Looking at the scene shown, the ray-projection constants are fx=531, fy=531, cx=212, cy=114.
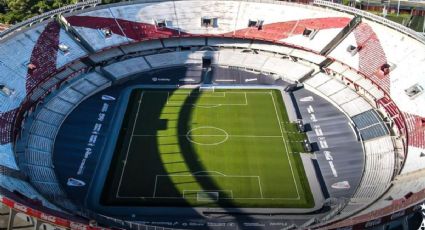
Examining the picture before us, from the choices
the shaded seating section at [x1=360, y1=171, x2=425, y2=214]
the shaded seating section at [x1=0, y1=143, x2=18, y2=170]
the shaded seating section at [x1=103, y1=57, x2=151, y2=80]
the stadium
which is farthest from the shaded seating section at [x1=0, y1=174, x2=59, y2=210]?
the shaded seating section at [x1=103, y1=57, x2=151, y2=80]

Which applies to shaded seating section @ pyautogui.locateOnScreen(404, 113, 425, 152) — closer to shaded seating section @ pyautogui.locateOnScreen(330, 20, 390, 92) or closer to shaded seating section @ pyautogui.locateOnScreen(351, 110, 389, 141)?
shaded seating section @ pyautogui.locateOnScreen(351, 110, 389, 141)

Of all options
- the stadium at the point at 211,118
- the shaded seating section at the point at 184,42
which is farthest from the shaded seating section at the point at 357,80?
the shaded seating section at the point at 184,42

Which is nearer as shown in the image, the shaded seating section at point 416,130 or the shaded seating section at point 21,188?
the shaded seating section at point 21,188

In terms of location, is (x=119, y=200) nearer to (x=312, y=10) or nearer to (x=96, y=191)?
(x=96, y=191)

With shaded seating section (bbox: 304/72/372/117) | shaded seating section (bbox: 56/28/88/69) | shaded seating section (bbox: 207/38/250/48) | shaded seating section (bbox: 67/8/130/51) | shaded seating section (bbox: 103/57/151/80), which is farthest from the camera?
shaded seating section (bbox: 207/38/250/48)

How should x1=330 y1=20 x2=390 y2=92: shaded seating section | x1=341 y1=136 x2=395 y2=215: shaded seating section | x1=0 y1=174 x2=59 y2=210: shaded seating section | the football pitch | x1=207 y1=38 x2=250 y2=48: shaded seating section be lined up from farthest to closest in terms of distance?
x1=207 y1=38 x2=250 y2=48: shaded seating section → x1=330 y1=20 x2=390 y2=92: shaded seating section → the football pitch → x1=341 y1=136 x2=395 y2=215: shaded seating section → x1=0 y1=174 x2=59 y2=210: shaded seating section

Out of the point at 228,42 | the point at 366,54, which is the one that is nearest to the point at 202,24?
the point at 228,42

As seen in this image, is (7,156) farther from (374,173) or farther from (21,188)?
(374,173)

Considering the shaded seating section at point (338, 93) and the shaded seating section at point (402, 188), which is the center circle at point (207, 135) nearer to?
the shaded seating section at point (338, 93)
